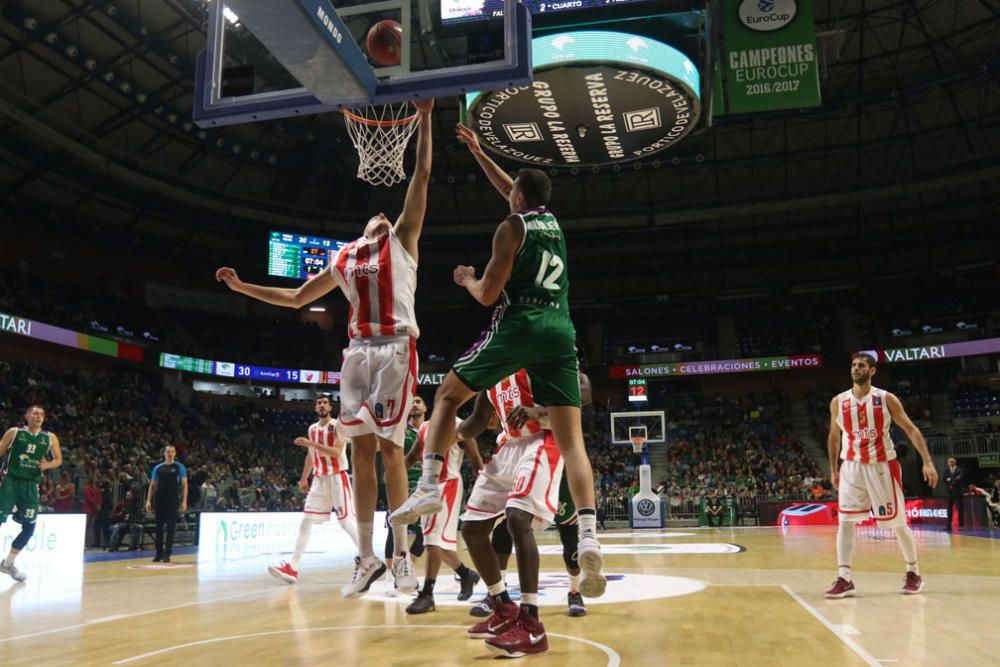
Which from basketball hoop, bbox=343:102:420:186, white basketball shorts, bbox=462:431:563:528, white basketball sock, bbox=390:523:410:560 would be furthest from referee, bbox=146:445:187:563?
white basketball shorts, bbox=462:431:563:528

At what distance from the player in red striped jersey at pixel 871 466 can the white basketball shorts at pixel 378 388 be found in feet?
13.6

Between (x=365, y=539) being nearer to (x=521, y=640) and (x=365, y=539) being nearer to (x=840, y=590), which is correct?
(x=521, y=640)

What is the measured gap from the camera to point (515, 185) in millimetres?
4547

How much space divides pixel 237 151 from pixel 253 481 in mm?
10870

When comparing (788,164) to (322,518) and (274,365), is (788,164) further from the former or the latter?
(322,518)

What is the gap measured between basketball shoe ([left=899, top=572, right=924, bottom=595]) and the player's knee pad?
953 centimetres

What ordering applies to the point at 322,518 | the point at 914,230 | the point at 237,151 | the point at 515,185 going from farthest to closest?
the point at 914,230, the point at 237,151, the point at 322,518, the point at 515,185

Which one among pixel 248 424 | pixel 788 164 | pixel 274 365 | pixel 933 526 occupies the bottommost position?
pixel 933 526

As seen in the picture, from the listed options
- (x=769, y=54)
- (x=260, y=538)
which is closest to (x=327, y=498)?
(x=769, y=54)

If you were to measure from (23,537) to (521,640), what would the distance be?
8167 millimetres

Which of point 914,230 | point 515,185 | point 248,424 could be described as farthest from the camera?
point 914,230

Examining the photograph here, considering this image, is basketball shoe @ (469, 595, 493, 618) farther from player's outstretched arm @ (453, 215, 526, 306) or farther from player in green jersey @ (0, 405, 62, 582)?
player in green jersey @ (0, 405, 62, 582)

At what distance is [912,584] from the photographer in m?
6.73

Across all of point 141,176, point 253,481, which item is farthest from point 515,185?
point 141,176
